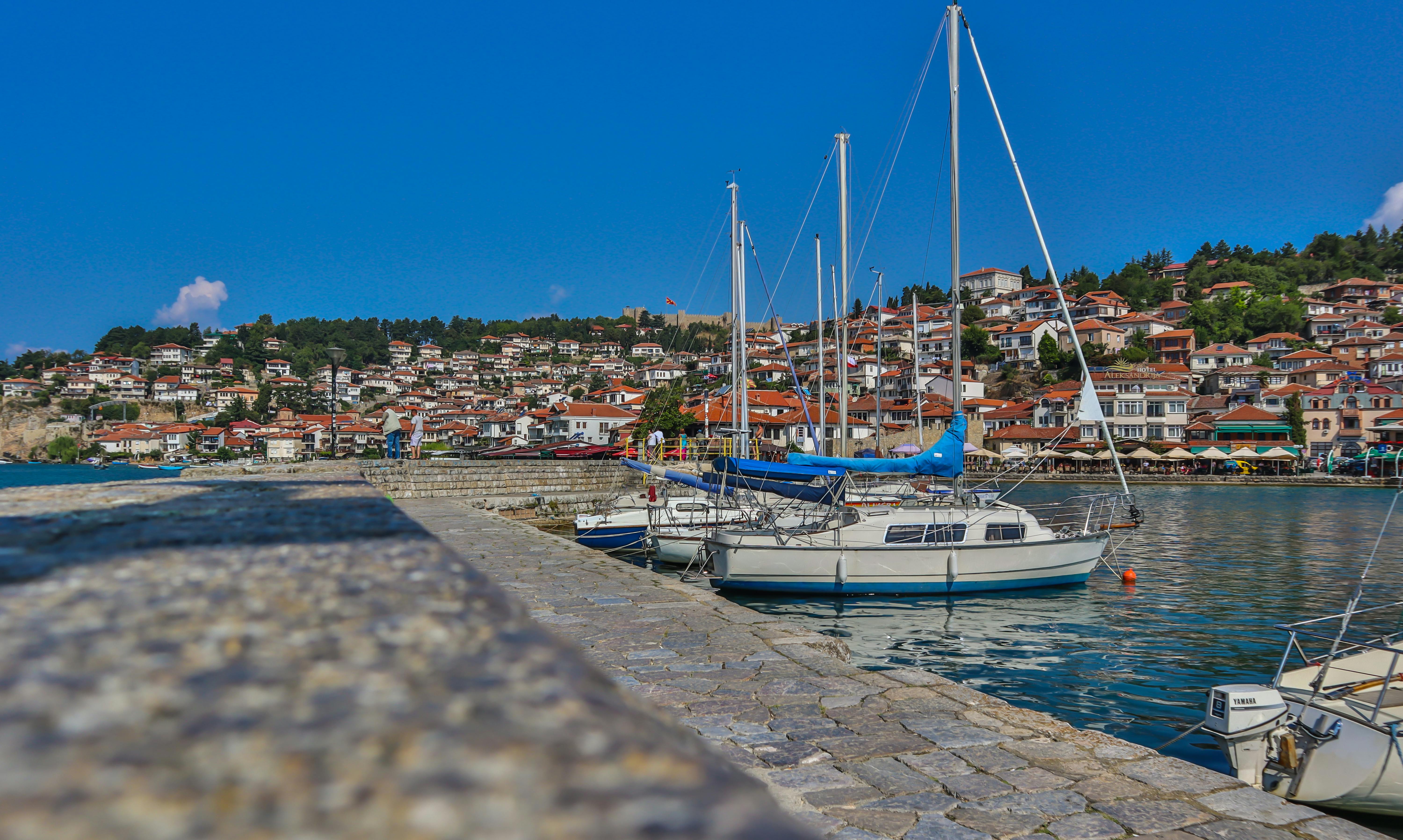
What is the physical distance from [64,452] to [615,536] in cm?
10951

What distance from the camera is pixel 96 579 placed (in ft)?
3.26

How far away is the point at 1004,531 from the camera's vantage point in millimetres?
14547

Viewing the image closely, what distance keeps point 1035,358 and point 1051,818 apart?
103m

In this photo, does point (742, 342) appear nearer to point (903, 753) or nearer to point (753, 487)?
point (753, 487)

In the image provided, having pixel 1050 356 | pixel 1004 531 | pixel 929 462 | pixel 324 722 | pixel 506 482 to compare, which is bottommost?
pixel 1004 531

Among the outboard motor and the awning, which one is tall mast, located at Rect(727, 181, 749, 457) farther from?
the awning

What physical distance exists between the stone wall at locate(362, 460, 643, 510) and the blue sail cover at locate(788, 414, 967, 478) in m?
7.51

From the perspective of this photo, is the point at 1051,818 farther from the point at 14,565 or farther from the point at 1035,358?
the point at 1035,358

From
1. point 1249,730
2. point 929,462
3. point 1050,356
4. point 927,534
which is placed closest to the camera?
point 1249,730

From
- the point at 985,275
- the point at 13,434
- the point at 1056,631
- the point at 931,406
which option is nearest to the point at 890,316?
the point at 985,275

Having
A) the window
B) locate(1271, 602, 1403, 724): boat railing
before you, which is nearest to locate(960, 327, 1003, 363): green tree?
the window

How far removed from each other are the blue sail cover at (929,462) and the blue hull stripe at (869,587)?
2.14 metres

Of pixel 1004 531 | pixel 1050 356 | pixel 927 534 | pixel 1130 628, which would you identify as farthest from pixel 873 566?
pixel 1050 356

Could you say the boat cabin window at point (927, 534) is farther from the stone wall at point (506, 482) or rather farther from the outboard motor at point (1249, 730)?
the stone wall at point (506, 482)
